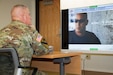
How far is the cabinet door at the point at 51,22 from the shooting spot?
6.17 meters

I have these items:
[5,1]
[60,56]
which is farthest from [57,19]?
[60,56]

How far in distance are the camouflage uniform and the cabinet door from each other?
394 centimetres

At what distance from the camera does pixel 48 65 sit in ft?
9.58

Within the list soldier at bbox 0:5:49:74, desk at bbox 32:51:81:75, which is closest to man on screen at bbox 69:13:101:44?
desk at bbox 32:51:81:75

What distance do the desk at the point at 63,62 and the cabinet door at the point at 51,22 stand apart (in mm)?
3167

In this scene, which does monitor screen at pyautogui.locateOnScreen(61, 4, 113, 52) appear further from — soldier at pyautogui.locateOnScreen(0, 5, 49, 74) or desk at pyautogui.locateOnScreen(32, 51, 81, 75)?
soldier at pyautogui.locateOnScreen(0, 5, 49, 74)

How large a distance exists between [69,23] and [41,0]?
3.58m

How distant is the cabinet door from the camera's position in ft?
20.2

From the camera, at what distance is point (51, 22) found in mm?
6320

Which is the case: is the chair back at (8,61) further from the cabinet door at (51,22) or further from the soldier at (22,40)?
the cabinet door at (51,22)

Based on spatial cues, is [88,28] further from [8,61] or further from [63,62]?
[8,61]

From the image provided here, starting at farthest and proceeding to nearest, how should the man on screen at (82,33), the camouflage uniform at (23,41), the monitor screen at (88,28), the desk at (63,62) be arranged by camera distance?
the man on screen at (82,33)
the monitor screen at (88,28)
the desk at (63,62)
the camouflage uniform at (23,41)

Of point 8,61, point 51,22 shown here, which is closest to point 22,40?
point 8,61

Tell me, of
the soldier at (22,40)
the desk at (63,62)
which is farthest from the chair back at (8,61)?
the desk at (63,62)
